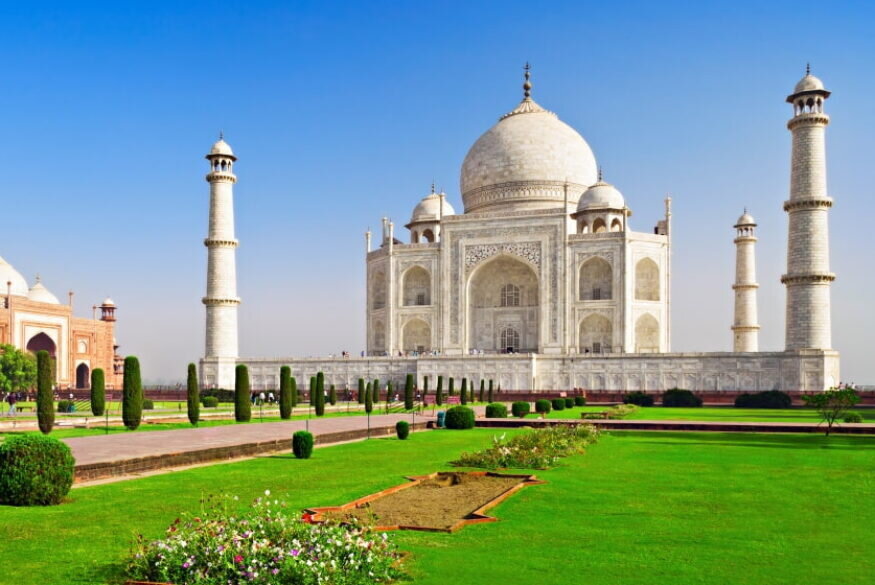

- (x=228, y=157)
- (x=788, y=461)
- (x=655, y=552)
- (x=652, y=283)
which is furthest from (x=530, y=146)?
(x=655, y=552)

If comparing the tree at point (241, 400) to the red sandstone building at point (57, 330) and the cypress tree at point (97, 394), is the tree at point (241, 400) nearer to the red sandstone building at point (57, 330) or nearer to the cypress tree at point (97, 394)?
the cypress tree at point (97, 394)

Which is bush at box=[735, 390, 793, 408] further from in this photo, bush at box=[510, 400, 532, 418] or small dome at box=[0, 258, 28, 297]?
small dome at box=[0, 258, 28, 297]

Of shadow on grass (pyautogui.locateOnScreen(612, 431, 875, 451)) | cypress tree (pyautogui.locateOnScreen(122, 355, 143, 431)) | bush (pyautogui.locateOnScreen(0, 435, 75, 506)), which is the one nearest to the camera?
bush (pyautogui.locateOnScreen(0, 435, 75, 506))

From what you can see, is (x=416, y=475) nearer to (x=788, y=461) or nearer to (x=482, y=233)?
(x=788, y=461)

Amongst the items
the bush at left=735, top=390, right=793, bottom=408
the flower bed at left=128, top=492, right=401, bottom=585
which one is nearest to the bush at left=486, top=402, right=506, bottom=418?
the bush at left=735, top=390, right=793, bottom=408

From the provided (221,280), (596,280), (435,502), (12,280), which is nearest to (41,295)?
(12,280)

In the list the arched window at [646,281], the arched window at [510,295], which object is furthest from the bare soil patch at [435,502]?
the arched window at [510,295]

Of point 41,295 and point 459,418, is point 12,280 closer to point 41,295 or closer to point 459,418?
point 41,295
